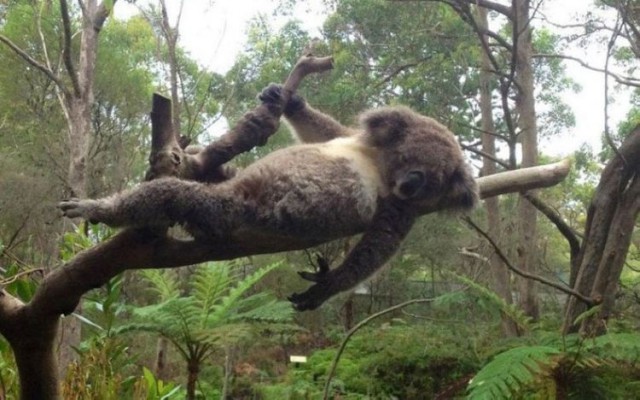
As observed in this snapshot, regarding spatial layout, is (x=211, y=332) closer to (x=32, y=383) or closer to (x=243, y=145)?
(x=32, y=383)

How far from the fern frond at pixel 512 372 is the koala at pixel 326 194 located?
97 cm

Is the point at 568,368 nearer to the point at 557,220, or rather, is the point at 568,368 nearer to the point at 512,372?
the point at 512,372

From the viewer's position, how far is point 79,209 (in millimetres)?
2031

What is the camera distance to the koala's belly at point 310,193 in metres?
2.24

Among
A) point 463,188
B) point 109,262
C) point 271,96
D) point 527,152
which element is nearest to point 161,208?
point 109,262

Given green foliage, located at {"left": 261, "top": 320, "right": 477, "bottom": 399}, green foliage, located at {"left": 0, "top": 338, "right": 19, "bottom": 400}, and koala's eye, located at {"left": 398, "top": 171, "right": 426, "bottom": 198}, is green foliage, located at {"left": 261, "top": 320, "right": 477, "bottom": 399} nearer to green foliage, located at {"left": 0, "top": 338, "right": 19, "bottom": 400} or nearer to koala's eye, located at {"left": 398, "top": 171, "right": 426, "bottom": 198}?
green foliage, located at {"left": 0, "top": 338, "right": 19, "bottom": 400}

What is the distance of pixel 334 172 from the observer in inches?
95.0

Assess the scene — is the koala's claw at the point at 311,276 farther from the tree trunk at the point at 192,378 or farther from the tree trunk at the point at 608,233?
the tree trunk at the point at 608,233

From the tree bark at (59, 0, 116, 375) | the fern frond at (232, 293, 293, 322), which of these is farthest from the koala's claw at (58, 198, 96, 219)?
the tree bark at (59, 0, 116, 375)

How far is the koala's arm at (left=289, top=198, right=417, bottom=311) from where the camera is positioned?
2.40m

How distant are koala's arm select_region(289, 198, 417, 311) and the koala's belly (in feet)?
0.20

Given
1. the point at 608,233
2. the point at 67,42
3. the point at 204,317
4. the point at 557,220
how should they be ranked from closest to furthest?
the point at 204,317 → the point at 608,233 → the point at 557,220 → the point at 67,42

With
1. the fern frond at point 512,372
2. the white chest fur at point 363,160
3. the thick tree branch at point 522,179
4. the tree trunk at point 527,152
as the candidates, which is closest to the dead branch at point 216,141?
the white chest fur at point 363,160

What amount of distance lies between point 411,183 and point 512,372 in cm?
130
